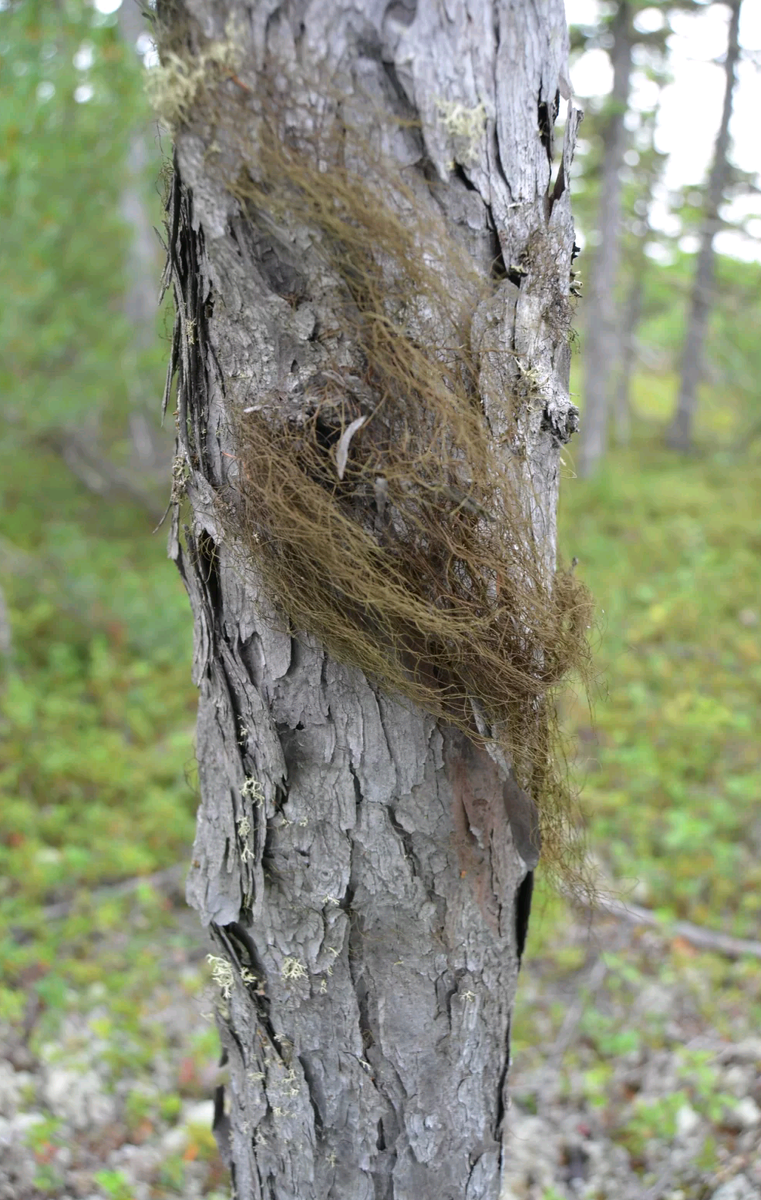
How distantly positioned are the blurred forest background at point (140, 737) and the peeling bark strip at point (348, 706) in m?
0.21

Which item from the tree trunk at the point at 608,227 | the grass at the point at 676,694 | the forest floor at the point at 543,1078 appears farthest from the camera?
the tree trunk at the point at 608,227

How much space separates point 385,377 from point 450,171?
27cm

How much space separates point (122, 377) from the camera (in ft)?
19.0

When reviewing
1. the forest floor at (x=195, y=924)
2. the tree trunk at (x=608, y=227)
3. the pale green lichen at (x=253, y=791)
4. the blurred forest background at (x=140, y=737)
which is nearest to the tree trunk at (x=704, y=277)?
the tree trunk at (x=608, y=227)

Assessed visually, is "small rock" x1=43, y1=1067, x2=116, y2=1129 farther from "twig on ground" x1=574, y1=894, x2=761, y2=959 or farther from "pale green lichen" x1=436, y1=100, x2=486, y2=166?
"pale green lichen" x1=436, y1=100, x2=486, y2=166

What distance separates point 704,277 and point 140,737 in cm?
1028

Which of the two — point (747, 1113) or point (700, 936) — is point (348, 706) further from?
point (700, 936)

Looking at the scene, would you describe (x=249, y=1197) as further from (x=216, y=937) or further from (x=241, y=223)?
(x=241, y=223)

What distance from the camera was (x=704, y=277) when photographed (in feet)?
35.9

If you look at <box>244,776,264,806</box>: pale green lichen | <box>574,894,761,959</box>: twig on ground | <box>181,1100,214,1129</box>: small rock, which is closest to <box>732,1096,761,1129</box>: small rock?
<box>574,894,761,959</box>: twig on ground

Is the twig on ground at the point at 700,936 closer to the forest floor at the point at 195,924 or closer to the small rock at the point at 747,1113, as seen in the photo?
the forest floor at the point at 195,924

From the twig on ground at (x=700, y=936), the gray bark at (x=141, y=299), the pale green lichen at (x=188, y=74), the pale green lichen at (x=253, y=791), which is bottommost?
the twig on ground at (x=700, y=936)

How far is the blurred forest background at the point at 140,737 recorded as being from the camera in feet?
8.44

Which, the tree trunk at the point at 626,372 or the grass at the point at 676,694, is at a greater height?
the tree trunk at the point at 626,372
